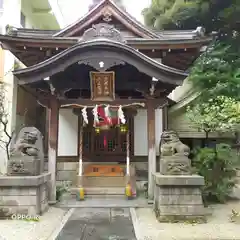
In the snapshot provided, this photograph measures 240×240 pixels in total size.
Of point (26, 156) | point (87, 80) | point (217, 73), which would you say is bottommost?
point (26, 156)

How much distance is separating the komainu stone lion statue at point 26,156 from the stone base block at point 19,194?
0.32 m

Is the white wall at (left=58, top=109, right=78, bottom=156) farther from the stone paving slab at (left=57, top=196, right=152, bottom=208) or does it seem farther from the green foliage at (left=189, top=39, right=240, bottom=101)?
the green foliage at (left=189, top=39, right=240, bottom=101)

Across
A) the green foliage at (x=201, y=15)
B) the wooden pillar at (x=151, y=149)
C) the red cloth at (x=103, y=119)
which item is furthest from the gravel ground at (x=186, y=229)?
the green foliage at (x=201, y=15)

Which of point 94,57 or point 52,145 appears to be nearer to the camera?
point 94,57

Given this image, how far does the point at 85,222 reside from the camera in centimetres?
818

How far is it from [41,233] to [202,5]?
1484 cm

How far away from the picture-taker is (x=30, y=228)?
24.8 ft

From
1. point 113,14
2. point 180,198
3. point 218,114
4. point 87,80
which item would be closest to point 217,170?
point 218,114

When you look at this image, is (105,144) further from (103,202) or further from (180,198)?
(180,198)

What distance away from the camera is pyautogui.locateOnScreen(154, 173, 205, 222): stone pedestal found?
8297mm

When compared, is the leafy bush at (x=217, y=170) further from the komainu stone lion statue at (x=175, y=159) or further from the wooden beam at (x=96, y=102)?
the wooden beam at (x=96, y=102)

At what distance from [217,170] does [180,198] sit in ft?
10.5

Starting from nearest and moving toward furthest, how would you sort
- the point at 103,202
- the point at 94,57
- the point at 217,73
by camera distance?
the point at 94,57
the point at 103,202
the point at 217,73

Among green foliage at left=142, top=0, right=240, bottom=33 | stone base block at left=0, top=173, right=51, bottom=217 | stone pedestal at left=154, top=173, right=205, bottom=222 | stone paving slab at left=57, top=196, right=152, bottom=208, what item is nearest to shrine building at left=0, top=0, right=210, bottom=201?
stone paving slab at left=57, top=196, right=152, bottom=208
